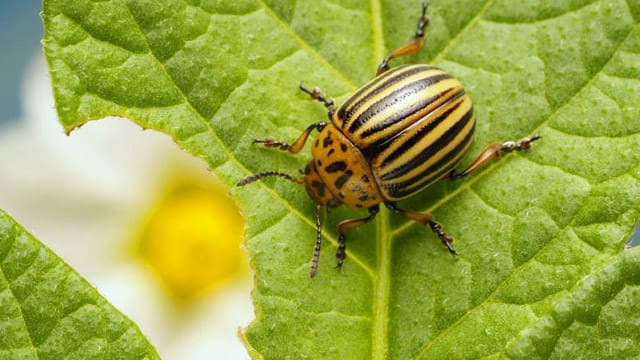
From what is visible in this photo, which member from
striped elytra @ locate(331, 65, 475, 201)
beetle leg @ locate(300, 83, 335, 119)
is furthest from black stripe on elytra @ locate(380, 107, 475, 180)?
beetle leg @ locate(300, 83, 335, 119)

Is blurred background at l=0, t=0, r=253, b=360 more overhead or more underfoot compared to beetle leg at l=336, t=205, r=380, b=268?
more underfoot

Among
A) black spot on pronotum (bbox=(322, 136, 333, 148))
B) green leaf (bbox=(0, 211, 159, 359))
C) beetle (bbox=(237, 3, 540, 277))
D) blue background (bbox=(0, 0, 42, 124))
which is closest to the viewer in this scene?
green leaf (bbox=(0, 211, 159, 359))

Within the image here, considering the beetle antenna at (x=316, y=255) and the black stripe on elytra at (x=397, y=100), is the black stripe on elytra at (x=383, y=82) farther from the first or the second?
the beetle antenna at (x=316, y=255)

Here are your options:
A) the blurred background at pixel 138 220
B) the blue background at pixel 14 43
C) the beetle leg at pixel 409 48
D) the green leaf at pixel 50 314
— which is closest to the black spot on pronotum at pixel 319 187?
the beetle leg at pixel 409 48

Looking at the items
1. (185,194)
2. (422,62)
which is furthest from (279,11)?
(185,194)

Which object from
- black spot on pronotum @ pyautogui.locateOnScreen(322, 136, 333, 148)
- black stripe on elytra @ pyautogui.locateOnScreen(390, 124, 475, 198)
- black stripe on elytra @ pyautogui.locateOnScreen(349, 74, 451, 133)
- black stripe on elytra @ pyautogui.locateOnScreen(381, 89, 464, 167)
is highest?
black stripe on elytra @ pyautogui.locateOnScreen(349, 74, 451, 133)

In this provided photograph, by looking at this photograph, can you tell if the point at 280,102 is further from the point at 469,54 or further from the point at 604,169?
the point at 604,169

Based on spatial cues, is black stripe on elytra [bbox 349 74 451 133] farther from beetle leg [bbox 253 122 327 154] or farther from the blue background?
the blue background
